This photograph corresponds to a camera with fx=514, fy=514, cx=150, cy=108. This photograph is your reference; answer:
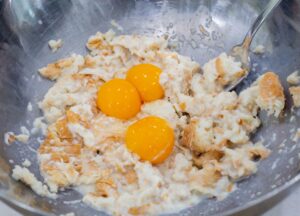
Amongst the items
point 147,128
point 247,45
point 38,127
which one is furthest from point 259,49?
point 38,127

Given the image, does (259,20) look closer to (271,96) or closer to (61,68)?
(271,96)

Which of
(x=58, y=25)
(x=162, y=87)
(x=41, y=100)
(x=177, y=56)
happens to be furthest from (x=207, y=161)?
(x=58, y=25)

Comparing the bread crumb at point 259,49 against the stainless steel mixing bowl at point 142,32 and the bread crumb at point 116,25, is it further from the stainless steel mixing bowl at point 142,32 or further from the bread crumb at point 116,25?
the bread crumb at point 116,25

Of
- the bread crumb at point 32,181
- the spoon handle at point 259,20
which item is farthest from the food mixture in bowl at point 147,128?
the spoon handle at point 259,20

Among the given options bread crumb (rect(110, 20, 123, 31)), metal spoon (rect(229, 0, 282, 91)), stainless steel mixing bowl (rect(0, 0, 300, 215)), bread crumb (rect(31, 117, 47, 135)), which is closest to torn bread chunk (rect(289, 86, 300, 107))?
stainless steel mixing bowl (rect(0, 0, 300, 215))

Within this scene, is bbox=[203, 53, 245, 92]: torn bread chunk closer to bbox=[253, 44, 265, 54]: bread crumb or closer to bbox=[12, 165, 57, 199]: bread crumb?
bbox=[253, 44, 265, 54]: bread crumb
